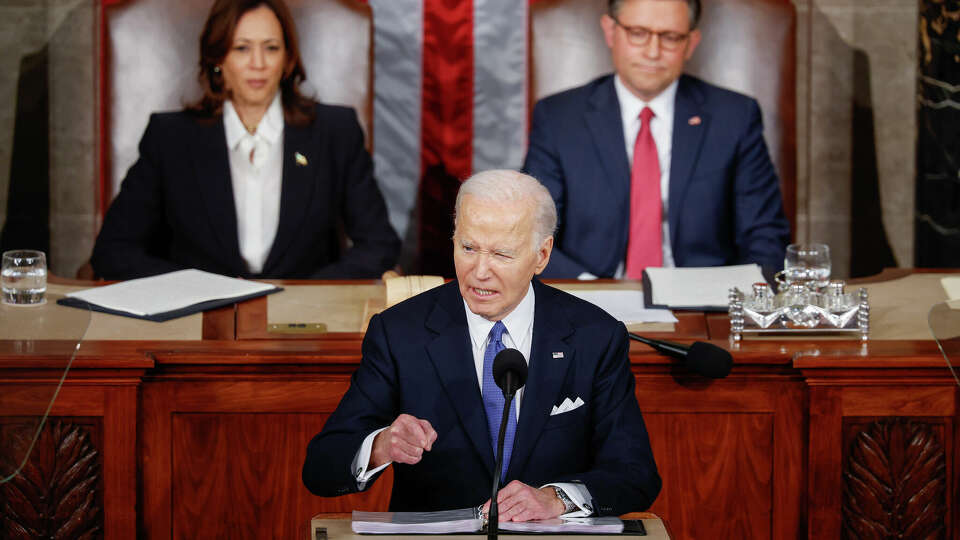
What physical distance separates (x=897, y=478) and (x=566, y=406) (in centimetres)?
88

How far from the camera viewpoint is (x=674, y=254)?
4324mm

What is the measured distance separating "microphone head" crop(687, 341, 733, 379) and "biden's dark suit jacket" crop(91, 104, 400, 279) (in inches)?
72.6

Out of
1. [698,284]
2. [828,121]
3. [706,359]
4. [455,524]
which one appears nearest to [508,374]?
[455,524]

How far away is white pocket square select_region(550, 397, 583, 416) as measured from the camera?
2.21 m

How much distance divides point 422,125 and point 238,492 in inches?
93.6

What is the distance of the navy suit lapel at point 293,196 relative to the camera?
4.43 m

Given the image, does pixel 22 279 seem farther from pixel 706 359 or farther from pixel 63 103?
pixel 63 103

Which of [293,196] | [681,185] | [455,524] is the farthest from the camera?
[293,196]

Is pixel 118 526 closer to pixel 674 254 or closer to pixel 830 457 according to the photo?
pixel 830 457

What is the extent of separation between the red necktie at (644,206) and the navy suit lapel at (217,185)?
1.35 meters

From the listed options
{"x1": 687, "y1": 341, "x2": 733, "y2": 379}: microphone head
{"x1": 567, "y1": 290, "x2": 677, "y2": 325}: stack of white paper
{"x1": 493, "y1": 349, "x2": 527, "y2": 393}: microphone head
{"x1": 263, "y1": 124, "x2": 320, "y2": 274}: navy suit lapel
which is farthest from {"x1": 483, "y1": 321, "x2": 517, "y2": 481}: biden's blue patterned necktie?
{"x1": 263, "y1": 124, "x2": 320, "y2": 274}: navy suit lapel

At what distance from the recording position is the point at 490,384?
7.32 feet

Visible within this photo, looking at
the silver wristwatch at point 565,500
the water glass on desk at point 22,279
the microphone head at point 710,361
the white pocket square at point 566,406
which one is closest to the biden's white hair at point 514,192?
the white pocket square at point 566,406

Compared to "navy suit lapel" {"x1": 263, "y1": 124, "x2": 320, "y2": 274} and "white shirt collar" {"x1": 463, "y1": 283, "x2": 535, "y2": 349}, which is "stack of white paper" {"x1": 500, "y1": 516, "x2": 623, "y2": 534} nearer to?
"white shirt collar" {"x1": 463, "y1": 283, "x2": 535, "y2": 349}
